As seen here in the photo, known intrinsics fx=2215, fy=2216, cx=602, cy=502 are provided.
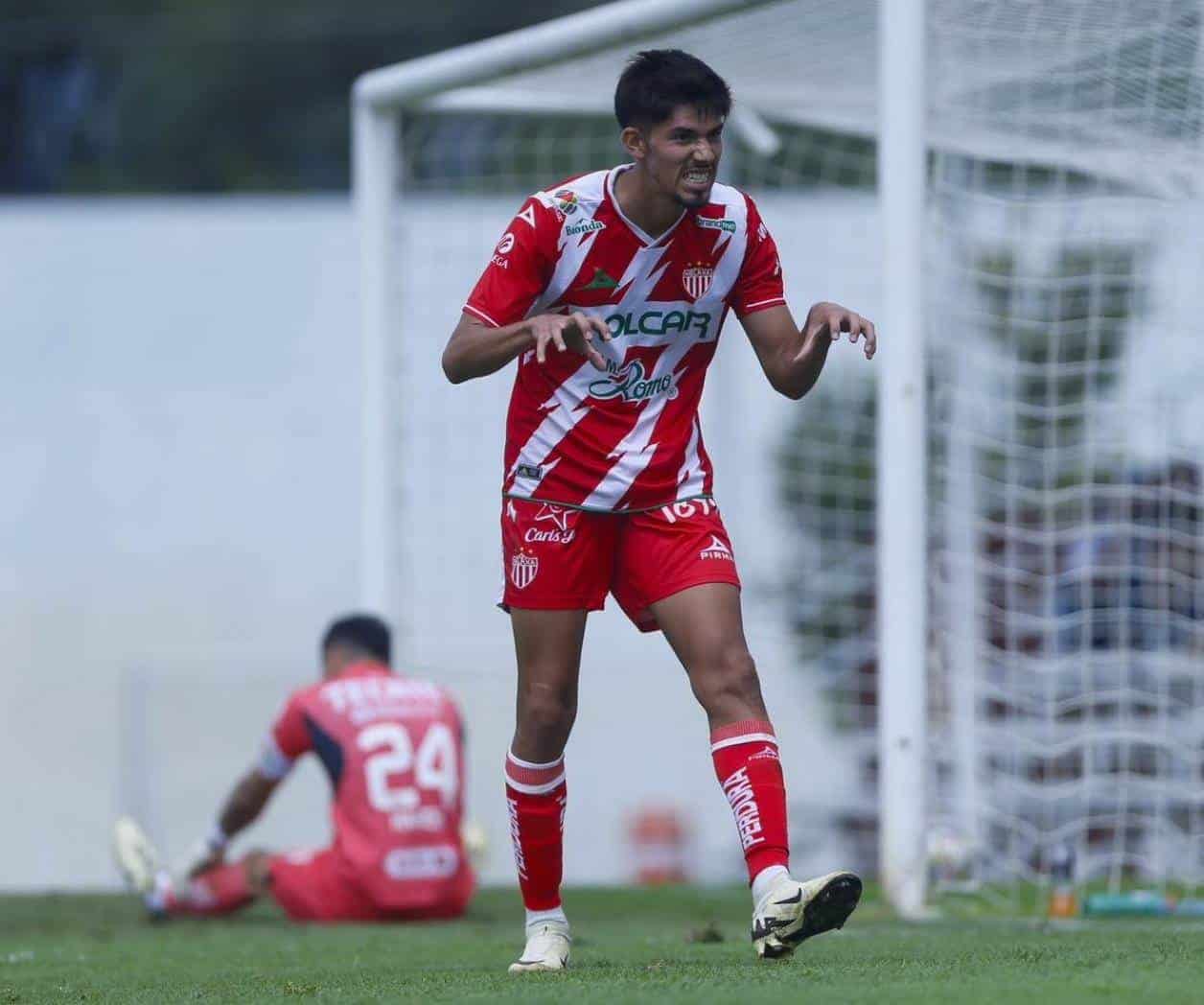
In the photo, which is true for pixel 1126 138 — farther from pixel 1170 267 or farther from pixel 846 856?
pixel 846 856

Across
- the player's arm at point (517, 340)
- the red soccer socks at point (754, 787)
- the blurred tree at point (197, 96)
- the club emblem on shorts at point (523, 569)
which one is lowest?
the red soccer socks at point (754, 787)

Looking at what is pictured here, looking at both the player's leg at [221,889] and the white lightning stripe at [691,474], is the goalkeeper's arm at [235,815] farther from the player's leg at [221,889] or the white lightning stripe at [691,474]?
the white lightning stripe at [691,474]

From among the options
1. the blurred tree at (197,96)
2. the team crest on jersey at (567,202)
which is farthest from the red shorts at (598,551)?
the blurred tree at (197,96)

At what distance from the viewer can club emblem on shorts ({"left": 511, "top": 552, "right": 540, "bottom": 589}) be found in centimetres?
493

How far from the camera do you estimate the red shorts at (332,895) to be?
8047 mm

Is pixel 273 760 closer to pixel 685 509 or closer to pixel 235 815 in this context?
pixel 235 815

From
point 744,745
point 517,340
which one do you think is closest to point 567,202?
point 517,340

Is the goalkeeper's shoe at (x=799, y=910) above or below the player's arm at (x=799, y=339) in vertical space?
below

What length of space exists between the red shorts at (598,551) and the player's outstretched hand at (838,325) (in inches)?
18.4

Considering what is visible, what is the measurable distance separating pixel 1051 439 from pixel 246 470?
8.81 m

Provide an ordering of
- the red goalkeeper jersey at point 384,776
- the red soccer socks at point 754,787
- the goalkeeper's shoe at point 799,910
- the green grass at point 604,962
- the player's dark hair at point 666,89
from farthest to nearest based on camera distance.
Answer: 1. the red goalkeeper jersey at point 384,776
2. the player's dark hair at point 666,89
3. the red soccer socks at point 754,787
4. the goalkeeper's shoe at point 799,910
5. the green grass at point 604,962

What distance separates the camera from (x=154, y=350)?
17422 mm

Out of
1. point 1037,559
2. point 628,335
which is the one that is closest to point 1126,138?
A: point 1037,559

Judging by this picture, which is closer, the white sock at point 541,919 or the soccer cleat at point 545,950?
the soccer cleat at point 545,950
